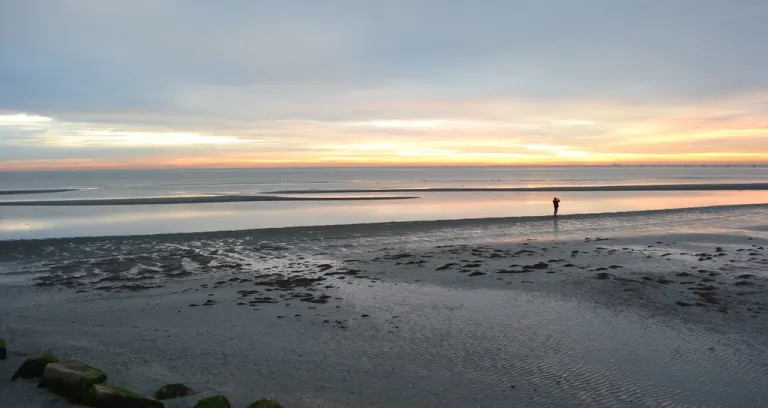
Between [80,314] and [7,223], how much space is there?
83.7 ft

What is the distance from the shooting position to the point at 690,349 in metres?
10.0

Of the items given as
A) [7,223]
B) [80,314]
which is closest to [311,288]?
[80,314]

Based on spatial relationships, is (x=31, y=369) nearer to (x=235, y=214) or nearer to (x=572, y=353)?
(x=572, y=353)

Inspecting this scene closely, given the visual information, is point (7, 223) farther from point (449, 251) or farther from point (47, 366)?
point (47, 366)

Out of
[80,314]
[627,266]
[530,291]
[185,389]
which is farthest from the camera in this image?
[627,266]

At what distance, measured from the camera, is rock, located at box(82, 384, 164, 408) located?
7320 millimetres

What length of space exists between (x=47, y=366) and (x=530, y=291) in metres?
11.2

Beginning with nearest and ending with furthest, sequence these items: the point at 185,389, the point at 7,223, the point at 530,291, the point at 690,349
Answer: the point at 185,389 < the point at 690,349 < the point at 530,291 < the point at 7,223

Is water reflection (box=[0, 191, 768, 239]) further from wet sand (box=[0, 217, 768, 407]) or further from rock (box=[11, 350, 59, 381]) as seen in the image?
rock (box=[11, 350, 59, 381])

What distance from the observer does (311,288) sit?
1533 cm

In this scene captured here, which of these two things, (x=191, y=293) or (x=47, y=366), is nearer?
(x=47, y=366)

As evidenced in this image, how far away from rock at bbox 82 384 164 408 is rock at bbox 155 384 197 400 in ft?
1.57

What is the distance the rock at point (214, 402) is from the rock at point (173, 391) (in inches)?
27.6

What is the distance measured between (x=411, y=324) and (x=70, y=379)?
6.50 meters
